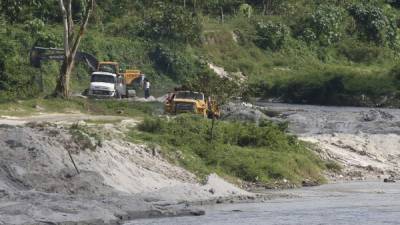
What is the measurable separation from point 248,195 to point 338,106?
50546mm

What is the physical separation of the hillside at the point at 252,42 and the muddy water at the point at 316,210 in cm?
3473

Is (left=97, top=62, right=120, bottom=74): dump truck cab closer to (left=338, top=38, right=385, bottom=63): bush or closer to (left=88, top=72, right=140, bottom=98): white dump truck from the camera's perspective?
(left=88, top=72, right=140, bottom=98): white dump truck

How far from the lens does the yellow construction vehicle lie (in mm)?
52194

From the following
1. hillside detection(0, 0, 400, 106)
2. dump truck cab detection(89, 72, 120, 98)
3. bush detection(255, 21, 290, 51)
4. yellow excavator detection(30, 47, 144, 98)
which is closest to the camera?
dump truck cab detection(89, 72, 120, 98)

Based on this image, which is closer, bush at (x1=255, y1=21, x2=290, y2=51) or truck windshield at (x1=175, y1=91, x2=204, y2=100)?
truck windshield at (x1=175, y1=91, x2=204, y2=100)

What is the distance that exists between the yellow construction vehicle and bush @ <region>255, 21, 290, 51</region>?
49.8m

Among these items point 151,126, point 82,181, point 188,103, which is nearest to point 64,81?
point 188,103

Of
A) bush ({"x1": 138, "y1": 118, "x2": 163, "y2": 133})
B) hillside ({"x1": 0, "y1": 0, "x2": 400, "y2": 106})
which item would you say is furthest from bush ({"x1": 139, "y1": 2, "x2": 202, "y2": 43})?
bush ({"x1": 138, "y1": 118, "x2": 163, "y2": 133})

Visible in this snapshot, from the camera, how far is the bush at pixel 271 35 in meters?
104

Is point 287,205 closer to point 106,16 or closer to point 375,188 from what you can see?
point 375,188

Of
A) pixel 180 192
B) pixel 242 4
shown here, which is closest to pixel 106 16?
pixel 242 4

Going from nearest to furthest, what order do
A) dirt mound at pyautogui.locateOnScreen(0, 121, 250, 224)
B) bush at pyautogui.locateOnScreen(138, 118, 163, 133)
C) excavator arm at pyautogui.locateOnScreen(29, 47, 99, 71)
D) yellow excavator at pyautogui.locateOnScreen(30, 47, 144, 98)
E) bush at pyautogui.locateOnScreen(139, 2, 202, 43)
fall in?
dirt mound at pyautogui.locateOnScreen(0, 121, 250, 224)
bush at pyautogui.locateOnScreen(138, 118, 163, 133)
yellow excavator at pyautogui.locateOnScreen(30, 47, 144, 98)
excavator arm at pyautogui.locateOnScreen(29, 47, 99, 71)
bush at pyautogui.locateOnScreen(139, 2, 202, 43)

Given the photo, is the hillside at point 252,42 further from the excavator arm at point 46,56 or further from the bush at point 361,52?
the excavator arm at point 46,56

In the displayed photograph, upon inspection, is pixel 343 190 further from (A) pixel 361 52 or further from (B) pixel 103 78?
(A) pixel 361 52
